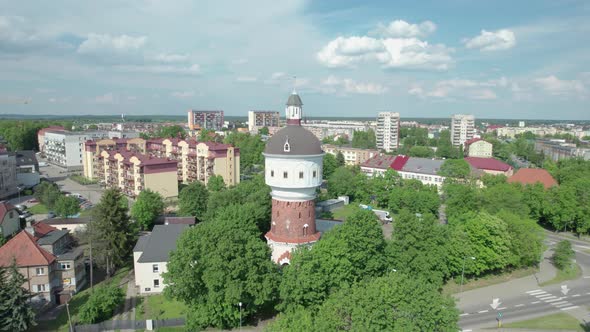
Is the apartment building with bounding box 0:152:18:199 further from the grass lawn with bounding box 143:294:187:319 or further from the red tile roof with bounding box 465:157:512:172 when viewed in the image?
the red tile roof with bounding box 465:157:512:172

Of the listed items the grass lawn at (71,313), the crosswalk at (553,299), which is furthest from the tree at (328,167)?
the grass lawn at (71,313)

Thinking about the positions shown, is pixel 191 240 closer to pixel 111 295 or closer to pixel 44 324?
pixel 111 295

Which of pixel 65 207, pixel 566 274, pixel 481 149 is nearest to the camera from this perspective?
pixel 566 274

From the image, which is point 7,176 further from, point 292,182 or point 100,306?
point 292,182

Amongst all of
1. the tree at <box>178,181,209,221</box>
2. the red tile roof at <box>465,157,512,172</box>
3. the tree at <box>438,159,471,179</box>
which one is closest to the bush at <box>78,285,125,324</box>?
the tree at <box>178,181,209,221</box>

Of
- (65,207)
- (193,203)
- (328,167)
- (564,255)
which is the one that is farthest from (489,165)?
(65,207)

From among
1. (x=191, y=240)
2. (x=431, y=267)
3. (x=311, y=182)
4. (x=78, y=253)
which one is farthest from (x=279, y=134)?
(x=78, y=253)
